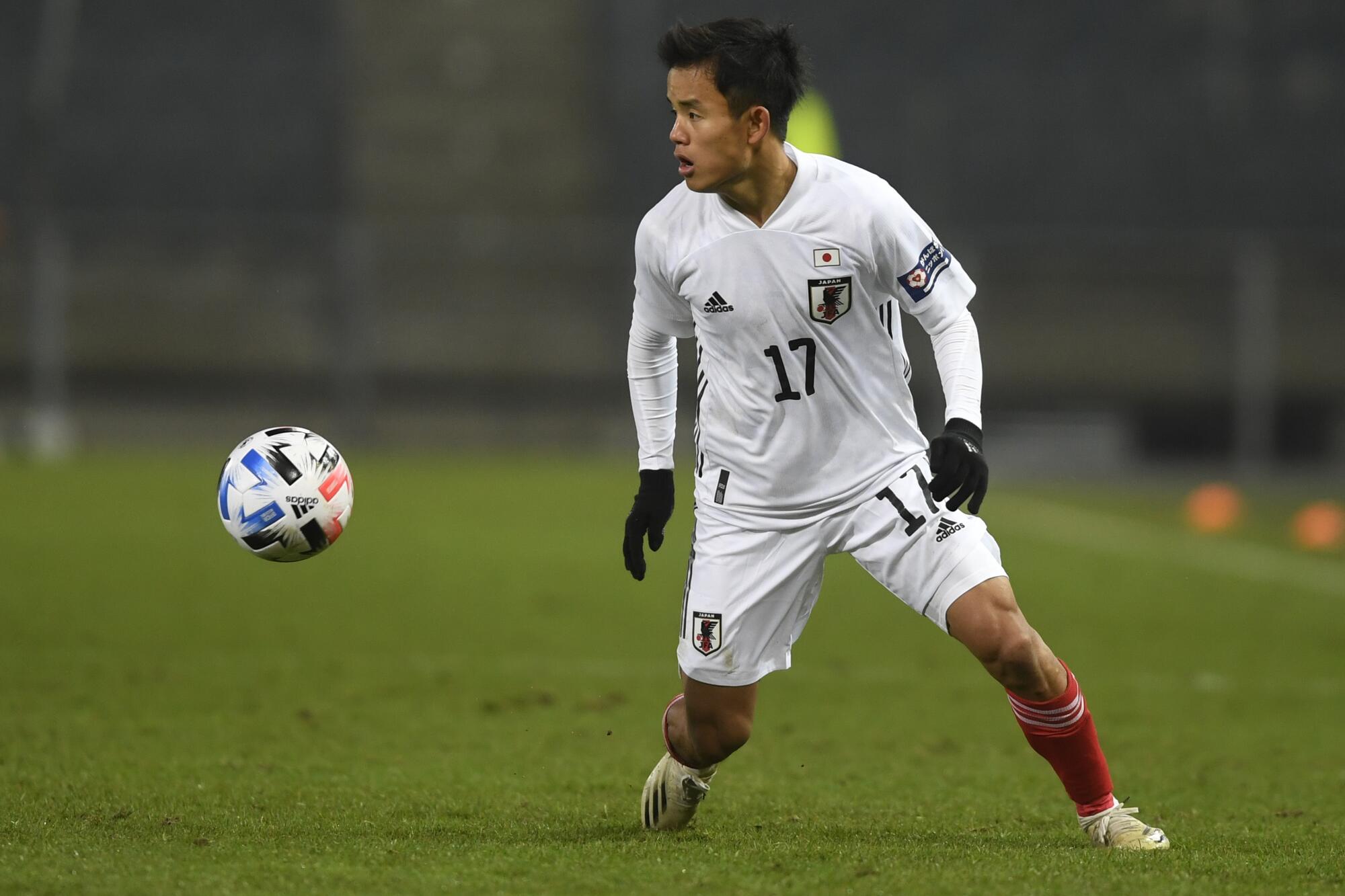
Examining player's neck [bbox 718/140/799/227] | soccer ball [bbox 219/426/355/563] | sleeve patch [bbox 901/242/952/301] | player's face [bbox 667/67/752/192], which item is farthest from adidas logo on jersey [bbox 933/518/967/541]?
soccer ball [bbox 219/426/355/563]

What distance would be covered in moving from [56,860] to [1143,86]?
78.3 feet

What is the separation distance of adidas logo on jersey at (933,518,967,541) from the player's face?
1.08 m

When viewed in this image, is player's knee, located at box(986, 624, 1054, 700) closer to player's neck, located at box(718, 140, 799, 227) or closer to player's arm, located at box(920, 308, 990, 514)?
player's arm, located at box(920, 308, 990, 514)

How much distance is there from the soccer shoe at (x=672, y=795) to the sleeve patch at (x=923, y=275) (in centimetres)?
147

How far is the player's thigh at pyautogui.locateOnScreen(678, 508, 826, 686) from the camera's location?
4824 mm

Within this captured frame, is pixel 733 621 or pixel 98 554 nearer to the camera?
pixel 733 621

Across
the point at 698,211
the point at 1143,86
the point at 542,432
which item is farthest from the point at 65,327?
the point at 698,211

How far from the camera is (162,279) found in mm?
23234

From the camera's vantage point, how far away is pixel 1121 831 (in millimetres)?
4645

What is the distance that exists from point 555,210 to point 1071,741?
22.0 m

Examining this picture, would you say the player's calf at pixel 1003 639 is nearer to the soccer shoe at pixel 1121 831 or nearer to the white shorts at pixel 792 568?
the white shorts at pixel 792 568

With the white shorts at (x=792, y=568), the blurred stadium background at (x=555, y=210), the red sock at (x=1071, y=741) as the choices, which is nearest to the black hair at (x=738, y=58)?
the white shorts at (x=792, y=568)

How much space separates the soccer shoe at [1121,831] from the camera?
15.1ft

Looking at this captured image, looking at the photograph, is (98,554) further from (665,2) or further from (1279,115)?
(1279,115)
